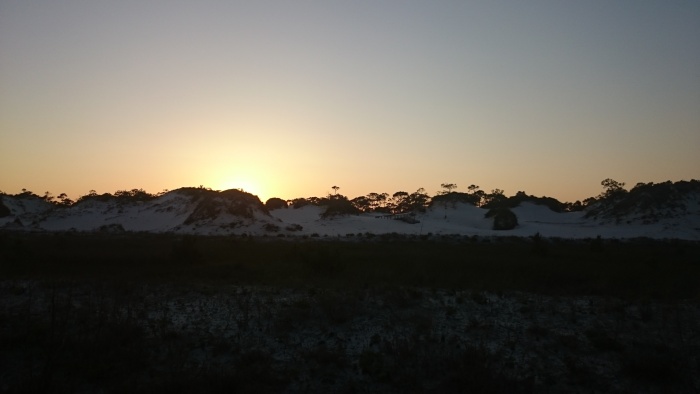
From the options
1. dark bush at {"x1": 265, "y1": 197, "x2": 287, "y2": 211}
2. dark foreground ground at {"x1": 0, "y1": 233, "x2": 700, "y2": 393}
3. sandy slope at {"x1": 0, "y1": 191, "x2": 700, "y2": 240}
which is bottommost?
dark foreground ground at {"x1": 0, "y1": 233, "x2": 700, "y2": 393}

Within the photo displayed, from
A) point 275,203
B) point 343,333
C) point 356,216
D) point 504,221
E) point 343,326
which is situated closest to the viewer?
point 343,333

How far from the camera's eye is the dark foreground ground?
10.4 metres

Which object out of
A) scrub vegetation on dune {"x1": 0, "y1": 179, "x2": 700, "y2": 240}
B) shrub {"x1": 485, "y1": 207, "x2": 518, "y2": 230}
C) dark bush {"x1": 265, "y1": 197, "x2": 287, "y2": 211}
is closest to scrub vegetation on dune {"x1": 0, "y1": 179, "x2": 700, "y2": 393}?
scrub vegetation on dune {"x1": 0, "y1": 179, "x2": 700, "y2": 240}

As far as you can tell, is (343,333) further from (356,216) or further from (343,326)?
(356,216)

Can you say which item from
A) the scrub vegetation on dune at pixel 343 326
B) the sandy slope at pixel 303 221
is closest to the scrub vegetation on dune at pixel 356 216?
the sandy slope at pixel 303 221

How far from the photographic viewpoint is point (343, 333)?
1307cm

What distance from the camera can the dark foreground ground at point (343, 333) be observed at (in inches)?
411

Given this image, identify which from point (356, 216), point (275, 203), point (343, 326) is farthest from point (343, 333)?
point (275, 203)

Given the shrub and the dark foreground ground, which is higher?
the shrub

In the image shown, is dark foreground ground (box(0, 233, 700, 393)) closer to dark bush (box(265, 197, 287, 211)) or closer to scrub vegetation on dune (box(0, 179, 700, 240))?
scrub vegetation on dune (box(0, 179, 700, 240))

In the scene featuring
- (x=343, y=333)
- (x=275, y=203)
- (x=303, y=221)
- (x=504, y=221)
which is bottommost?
(x=343, y=333)

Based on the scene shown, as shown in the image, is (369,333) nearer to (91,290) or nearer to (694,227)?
(91,290)

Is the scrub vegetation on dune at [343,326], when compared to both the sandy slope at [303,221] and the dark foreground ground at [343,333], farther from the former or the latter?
the sandy slope at [303,221]

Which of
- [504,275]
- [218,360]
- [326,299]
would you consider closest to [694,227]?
[504,275]
